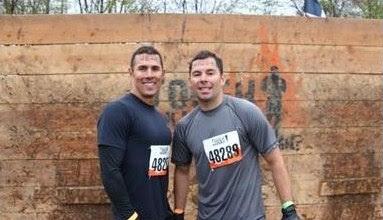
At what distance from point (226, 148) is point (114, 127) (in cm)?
76

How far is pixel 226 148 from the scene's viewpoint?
3.69 meters

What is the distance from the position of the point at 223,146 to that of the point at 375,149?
9.82 ft

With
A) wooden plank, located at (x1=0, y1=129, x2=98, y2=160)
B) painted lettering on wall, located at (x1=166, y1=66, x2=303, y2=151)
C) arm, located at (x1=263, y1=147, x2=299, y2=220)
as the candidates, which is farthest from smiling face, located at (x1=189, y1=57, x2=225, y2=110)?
wooden plank, located at (x1=0, y1=129, x2=98, y2=160)

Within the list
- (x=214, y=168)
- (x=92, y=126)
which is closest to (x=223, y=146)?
(x=214, y=168)

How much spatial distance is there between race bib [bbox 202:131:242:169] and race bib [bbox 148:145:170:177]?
0.27 metres

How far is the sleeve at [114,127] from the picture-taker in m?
3.44

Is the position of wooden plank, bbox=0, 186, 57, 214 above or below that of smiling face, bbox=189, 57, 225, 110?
below

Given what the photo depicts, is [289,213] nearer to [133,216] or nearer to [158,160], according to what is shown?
[158,160]

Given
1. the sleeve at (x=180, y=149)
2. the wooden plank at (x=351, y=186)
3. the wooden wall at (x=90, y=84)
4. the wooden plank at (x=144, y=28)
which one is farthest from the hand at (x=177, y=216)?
the wooden plank at (x=351, y=186)

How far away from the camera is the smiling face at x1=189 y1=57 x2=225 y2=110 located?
12.3 ft

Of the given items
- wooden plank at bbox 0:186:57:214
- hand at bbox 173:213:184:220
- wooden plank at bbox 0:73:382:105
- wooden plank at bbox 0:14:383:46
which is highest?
wooden plank at bbox 0:14:383:46

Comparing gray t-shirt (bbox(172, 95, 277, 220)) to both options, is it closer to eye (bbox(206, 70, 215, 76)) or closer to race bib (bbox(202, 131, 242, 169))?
race bib (bbox(202, 131, 242, 169))

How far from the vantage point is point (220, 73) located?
12.6ft

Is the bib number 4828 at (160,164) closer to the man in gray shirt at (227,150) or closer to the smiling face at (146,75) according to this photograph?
the man in gray shirt at (227,150)
